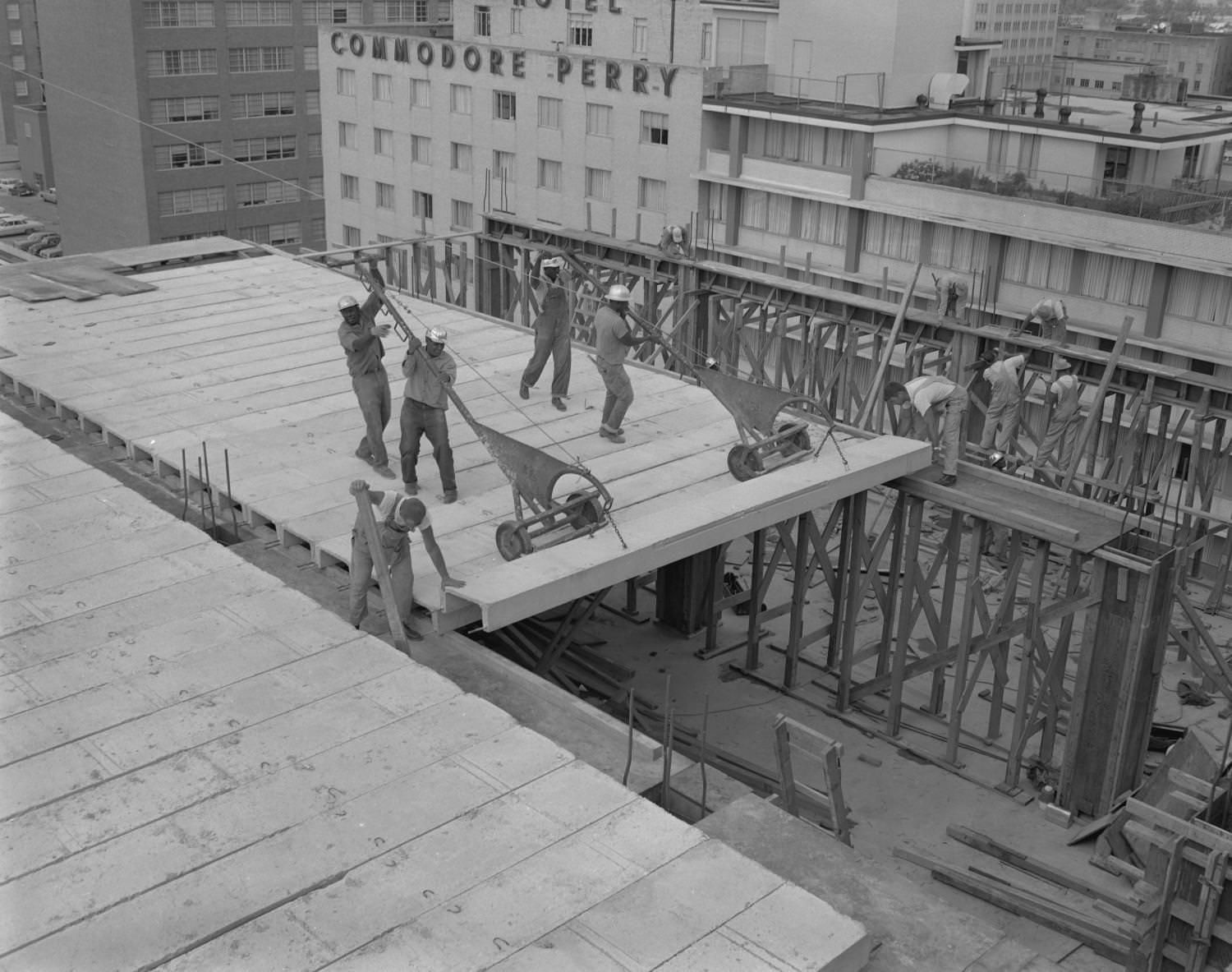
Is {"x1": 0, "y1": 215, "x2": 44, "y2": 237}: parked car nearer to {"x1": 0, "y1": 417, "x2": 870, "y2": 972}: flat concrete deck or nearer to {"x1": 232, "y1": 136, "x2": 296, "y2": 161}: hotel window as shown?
{"x1": 232, "y1": 136, "x2": 296, "y2": 161}: hotel window

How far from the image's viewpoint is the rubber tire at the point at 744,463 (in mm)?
15977

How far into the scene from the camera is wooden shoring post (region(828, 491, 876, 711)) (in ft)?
57.1

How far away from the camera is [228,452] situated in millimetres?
16906

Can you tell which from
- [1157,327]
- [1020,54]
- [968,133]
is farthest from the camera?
[1020,54]

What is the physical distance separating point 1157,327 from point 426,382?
58.3 feet

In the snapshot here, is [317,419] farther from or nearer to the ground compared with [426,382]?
nearer to the ground

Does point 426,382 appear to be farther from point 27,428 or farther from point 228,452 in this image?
point 27,428

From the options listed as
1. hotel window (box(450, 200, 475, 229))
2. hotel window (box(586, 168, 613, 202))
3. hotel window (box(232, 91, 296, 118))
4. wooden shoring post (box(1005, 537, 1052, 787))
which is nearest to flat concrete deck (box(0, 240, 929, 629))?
wooden shoring post (box(1005, 537, 1052, 787))

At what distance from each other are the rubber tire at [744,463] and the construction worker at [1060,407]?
653cm

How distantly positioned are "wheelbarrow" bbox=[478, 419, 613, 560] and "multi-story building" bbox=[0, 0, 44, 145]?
7481cm

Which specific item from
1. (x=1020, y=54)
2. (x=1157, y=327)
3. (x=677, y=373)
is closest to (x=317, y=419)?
(x=677, y=373)

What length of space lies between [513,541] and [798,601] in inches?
211

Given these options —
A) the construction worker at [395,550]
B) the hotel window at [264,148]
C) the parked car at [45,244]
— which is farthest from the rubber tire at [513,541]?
the parked car at [45,244]

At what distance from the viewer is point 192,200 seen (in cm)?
6244
